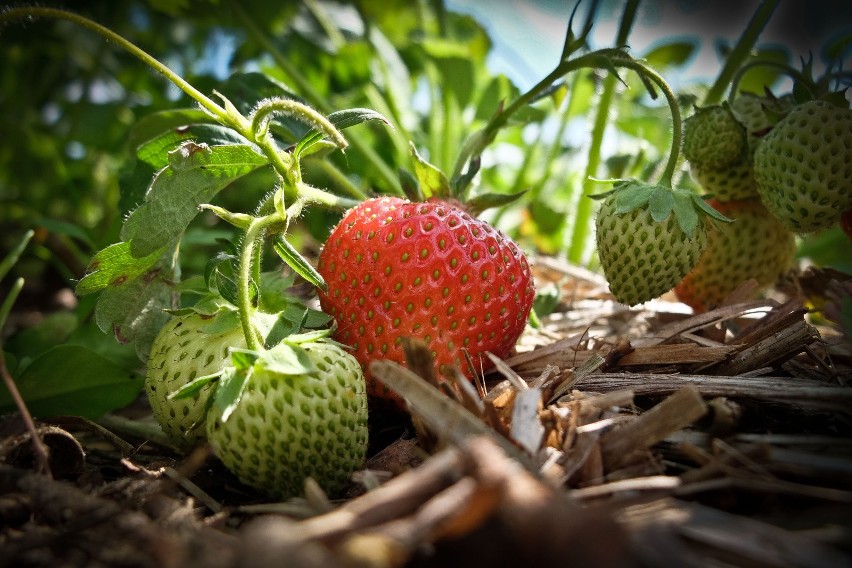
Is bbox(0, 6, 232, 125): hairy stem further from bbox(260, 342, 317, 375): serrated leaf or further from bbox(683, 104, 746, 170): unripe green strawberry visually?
bbox(683, 104, 746, 170): unripe green strawberry

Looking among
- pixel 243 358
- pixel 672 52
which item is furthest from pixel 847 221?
pixel 243 358

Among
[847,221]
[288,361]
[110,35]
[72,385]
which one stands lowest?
[72,385]

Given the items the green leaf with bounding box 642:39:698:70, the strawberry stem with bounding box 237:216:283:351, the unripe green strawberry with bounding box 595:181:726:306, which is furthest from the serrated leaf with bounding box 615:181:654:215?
the green leaf with bounding box 642:39:698:70

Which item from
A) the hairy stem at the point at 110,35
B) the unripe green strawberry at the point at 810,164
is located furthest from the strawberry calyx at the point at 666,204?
the hairy stem at the point at 110,35

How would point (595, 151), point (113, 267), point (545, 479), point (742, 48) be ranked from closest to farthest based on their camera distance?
point (545, 479), point (113, 267), point (742, 48), point (595, 151)

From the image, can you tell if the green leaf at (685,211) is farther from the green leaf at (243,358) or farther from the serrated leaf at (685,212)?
the green leaf at (243,358)

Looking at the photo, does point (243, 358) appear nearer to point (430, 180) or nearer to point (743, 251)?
point (430, 180)

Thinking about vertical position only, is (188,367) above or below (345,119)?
below

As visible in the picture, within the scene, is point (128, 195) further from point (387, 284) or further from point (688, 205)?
point (688, 205)
